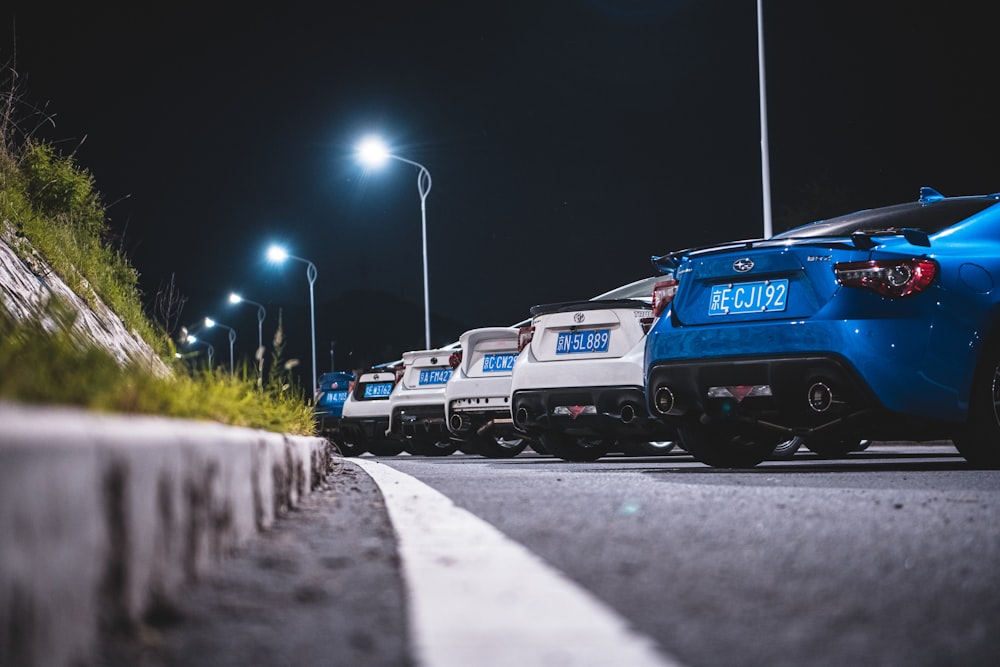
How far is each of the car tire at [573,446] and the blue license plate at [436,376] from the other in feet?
13.2

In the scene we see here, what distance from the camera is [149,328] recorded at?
38.0 ft

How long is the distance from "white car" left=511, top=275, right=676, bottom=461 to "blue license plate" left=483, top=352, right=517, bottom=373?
2.00m

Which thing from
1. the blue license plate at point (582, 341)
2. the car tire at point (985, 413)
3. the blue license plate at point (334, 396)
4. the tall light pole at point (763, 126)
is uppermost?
the tall light pole at point (763, 126)

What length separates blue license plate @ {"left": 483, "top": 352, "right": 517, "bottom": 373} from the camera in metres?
14.4

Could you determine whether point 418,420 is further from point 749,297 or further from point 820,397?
point 820,397

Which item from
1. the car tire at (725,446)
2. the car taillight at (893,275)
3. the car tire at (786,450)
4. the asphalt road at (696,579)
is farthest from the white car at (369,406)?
the asphalt road at (696,579)

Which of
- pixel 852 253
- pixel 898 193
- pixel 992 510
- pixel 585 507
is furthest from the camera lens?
pixel 898 193

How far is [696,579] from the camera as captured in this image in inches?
145

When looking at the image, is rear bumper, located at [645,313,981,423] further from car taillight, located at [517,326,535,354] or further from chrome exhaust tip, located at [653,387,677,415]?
car taillight, located at [517,326,535,354]

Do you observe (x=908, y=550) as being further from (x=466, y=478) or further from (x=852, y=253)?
(x=466, y=478)

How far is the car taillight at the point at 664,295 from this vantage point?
897cm

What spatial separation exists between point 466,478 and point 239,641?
5.97 meters

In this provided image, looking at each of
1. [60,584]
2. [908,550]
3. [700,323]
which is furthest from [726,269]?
[60,584]

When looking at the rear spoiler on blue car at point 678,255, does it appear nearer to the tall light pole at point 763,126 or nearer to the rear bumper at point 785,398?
the rear bumper at point 785,398
